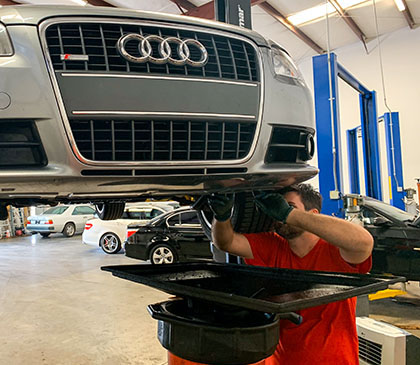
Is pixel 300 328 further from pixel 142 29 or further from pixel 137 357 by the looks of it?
pixel 137 357

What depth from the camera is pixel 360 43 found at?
10.3 m

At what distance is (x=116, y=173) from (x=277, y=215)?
54cm

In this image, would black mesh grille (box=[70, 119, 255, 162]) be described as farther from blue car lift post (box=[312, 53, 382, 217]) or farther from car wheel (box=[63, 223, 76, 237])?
car wheel (box=[63, 223, 76, 237])

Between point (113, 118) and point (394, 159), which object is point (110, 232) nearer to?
point (394, 159)

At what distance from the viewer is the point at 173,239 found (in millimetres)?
5906

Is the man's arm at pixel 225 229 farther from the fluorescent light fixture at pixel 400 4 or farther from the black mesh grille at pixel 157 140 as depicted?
the fluorescent light fixture at pixel 400 4

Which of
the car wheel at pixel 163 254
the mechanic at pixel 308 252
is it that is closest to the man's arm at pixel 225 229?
the mechanic at pixel 308 252

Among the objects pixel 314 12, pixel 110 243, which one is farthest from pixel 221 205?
pixel 314 12

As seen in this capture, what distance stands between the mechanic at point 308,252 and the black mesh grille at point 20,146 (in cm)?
66

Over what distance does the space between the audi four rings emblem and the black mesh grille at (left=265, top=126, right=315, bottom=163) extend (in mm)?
333

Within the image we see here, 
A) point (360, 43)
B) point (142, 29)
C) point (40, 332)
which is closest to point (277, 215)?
point (142, 29)

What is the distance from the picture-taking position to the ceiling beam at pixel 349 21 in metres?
8.35

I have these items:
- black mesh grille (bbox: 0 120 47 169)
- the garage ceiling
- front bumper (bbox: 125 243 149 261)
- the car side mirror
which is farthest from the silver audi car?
the garage ceiling

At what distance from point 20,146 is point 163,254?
502 cm
